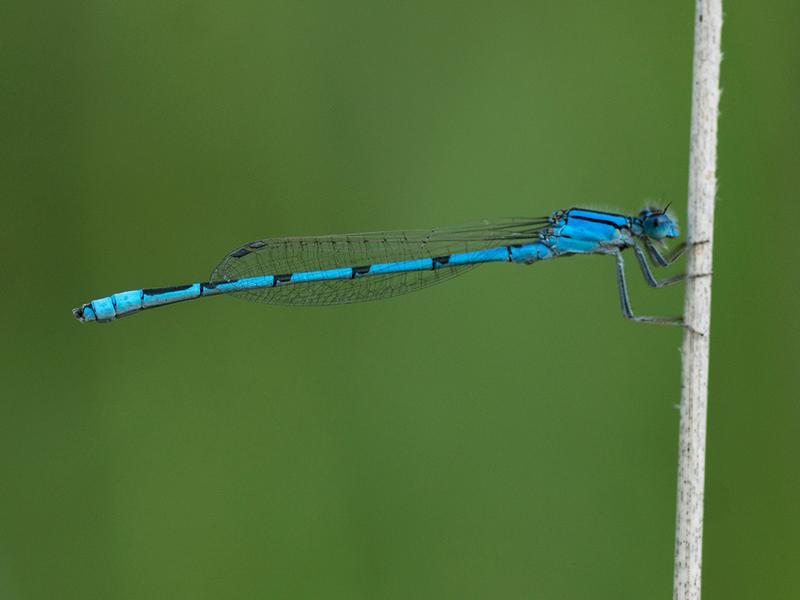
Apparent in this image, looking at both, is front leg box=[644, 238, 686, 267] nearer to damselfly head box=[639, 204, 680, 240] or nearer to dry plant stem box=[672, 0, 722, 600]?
damselfly head box=[639, 204, 680, 240]

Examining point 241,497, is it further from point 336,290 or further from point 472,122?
point 472,122

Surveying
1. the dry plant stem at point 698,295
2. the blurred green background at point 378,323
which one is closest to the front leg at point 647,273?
the blurred green background at point 378,323

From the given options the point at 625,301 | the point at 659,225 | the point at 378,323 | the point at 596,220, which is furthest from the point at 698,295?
the point at 378,323

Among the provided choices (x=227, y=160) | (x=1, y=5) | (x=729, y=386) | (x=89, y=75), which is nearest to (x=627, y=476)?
(x=729, y=386)

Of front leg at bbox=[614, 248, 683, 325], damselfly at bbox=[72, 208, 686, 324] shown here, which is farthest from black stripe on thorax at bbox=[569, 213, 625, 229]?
front leg at bbox=[614, 248, 683, 325]

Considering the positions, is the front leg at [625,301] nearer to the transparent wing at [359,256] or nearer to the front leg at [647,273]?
the front leg at [647,273]
